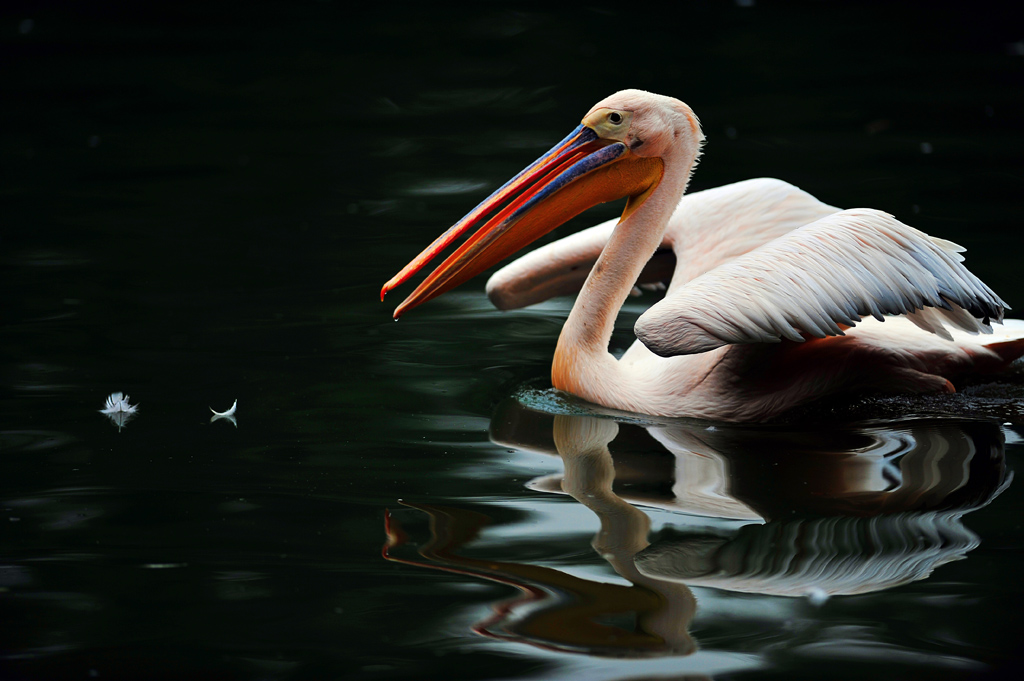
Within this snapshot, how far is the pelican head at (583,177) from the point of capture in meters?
3.81

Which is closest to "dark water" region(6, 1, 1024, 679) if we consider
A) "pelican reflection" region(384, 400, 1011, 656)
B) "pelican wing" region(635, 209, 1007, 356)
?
"pelican reflection" region(384, 400, 1011, 656)

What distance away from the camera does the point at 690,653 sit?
2.28 meters

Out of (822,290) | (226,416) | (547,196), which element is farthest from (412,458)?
(822,290)

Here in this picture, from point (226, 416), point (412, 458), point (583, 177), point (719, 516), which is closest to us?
point (719, 516)

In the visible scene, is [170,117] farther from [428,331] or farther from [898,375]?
[898,375]

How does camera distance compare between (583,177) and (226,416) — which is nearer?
(226,416)

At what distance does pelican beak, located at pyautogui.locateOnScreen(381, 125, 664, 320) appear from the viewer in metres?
3.85

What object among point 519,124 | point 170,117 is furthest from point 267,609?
point 170,117

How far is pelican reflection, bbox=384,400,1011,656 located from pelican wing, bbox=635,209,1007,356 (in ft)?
1.18

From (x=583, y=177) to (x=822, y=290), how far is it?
98 cm

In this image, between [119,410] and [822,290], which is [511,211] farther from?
[119,410]

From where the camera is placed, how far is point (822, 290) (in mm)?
3219

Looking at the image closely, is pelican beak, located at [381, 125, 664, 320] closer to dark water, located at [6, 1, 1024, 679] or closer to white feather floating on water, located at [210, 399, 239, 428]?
dark water, located at [6, 1, 1024, 679]

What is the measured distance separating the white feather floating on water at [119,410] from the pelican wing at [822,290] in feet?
5.58
